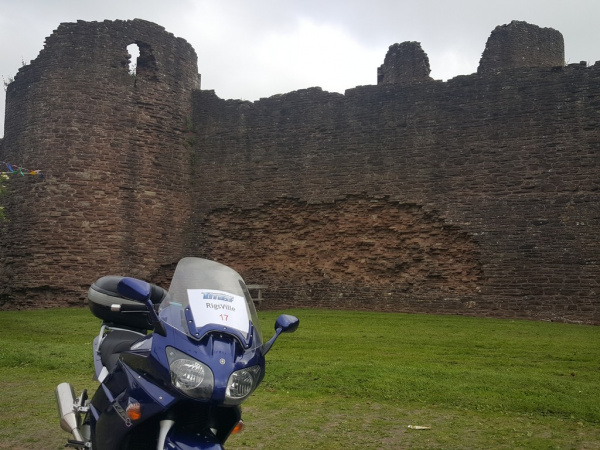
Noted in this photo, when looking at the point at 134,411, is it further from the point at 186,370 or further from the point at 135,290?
the point at 135,290

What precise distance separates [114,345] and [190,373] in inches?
41.5

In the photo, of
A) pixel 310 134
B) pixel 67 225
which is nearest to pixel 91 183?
pixel 67 225

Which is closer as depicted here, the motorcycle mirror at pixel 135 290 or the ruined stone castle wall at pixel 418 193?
the motorcycle mirror at pixel 135 290

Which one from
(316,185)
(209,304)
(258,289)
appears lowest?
(258,289)

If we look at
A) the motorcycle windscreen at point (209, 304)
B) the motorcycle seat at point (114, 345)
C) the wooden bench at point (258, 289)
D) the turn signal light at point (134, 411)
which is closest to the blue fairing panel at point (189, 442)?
the turn signal light at point (134, 411)

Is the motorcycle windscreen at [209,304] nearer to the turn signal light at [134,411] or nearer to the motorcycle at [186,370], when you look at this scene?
the motorcycle at [186,370]

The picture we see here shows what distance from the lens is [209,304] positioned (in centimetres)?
299

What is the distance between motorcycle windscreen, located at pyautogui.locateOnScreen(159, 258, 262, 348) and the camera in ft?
9.52

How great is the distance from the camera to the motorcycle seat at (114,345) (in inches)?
138

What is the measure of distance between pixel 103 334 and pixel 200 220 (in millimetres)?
13836

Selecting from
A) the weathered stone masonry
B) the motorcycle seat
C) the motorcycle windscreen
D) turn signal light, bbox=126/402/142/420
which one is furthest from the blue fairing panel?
the weathered stone masonry

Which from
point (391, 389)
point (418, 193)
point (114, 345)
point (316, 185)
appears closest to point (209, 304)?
point (114, 345)

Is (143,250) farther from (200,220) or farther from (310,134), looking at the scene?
(310,134)

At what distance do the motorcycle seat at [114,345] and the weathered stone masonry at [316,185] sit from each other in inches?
459
